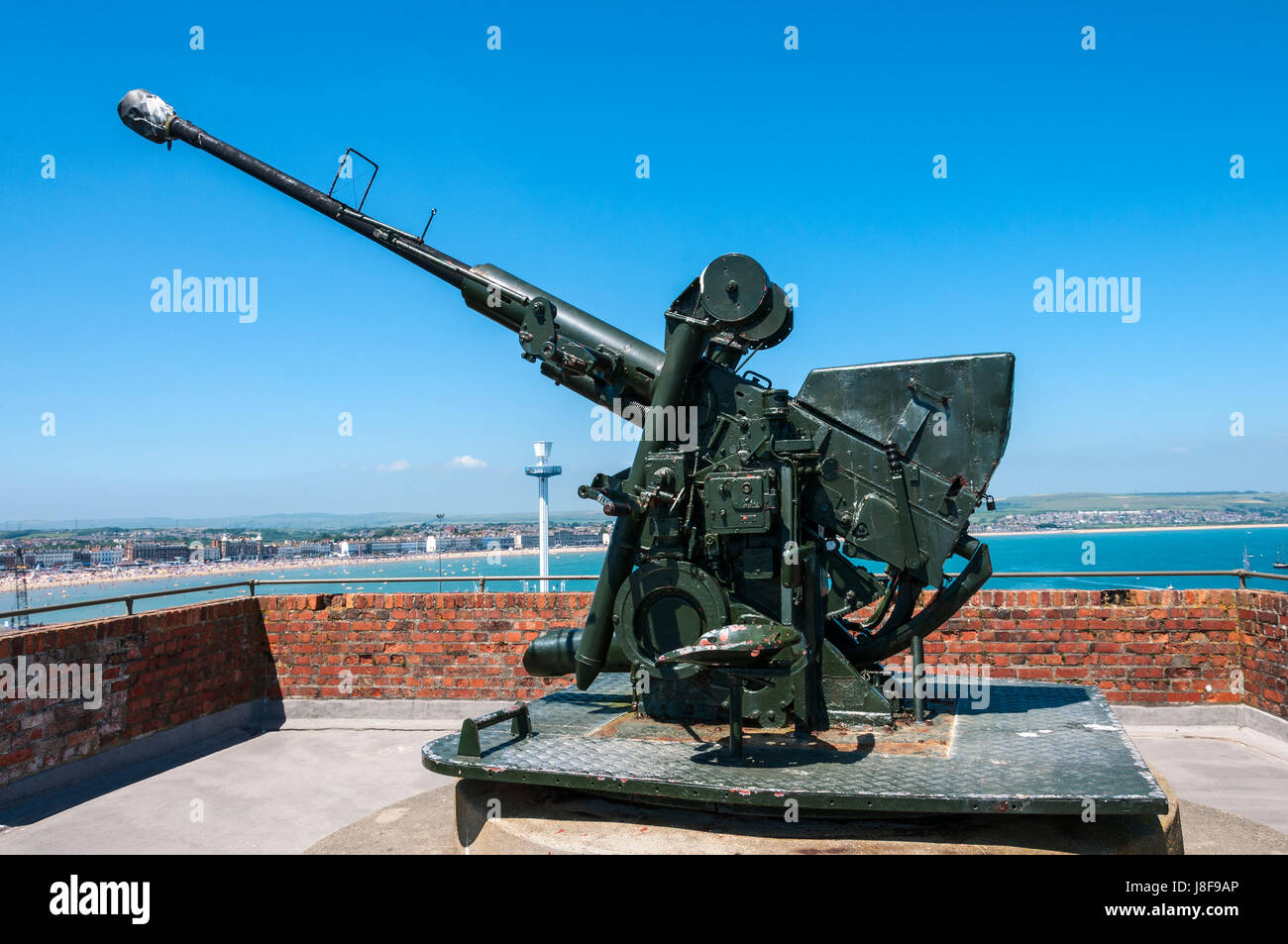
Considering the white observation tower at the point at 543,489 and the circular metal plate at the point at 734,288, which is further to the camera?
the white observation tower at the point at 543,489

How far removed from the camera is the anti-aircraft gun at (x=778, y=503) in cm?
574

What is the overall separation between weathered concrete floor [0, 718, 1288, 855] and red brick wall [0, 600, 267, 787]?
1.38 feet

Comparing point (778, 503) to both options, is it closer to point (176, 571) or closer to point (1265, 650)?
point (1265, 650)

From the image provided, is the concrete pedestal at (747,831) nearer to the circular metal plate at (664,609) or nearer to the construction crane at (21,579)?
the circular metal plate at (664,609)

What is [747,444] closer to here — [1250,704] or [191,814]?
[191,814]

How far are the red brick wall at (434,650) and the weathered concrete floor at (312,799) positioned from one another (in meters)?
0.49

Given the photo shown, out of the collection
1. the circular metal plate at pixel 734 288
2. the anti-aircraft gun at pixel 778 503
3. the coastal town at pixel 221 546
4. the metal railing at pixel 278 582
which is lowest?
the coastal town at pixel 221 546

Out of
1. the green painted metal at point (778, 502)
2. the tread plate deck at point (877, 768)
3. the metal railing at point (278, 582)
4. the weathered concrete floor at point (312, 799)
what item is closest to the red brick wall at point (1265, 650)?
the weathered concrete floor at point (312, 799)

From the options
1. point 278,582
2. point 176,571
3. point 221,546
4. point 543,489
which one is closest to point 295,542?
point 221,546

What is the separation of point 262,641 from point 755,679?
7.68m

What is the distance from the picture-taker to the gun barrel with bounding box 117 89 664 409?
21.4ft

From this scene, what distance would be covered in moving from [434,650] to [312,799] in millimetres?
2834

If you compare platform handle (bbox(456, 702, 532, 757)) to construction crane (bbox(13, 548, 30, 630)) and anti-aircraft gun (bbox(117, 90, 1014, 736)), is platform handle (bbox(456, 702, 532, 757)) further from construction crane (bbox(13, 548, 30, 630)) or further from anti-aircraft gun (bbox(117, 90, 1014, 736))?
construction crane (bbox(13, 548, 30, 630))

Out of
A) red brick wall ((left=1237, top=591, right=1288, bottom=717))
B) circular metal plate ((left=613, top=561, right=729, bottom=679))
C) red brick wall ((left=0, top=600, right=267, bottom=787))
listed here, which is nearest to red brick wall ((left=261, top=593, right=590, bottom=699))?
red brick wall ((left=0, top=600, right=267, bottom=787))
